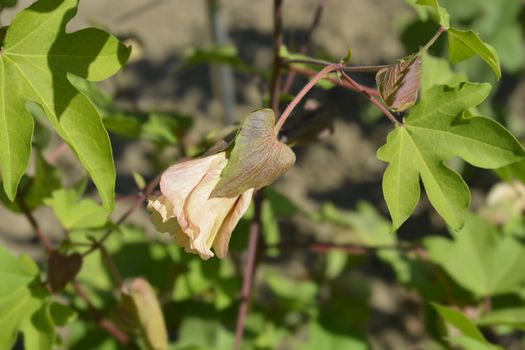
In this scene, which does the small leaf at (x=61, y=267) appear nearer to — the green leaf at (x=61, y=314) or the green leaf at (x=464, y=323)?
the green leaf at (x=61, y=314)

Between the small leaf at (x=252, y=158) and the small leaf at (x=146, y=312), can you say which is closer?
the small leaf at (x=252, y=158)

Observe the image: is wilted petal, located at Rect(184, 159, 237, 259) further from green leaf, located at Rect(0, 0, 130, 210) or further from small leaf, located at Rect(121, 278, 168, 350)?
small leaf, located at Rect(121, 278, 168, 350)

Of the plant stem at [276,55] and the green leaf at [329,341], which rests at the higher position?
the plant stem at [276,55]

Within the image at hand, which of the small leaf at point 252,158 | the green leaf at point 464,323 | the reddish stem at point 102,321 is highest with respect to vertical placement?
the small leaf at point 252,158

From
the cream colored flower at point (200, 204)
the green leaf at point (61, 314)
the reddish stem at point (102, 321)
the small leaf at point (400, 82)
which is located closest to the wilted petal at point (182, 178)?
the cream colored flower at point (200, 204)

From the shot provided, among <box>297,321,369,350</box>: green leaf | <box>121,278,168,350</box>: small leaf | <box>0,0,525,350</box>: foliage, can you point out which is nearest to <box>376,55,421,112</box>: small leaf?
<box>0,0,525,350</box>: foliage

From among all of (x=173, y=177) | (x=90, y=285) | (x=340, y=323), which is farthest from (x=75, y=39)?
(x=340, y=323)

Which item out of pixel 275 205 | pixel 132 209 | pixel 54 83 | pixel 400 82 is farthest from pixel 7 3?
pixel 275 205

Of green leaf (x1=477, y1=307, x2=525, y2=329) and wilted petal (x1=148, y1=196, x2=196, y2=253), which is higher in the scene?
wilted petal (x1=148, y1=196, x2=196, y2=253)
